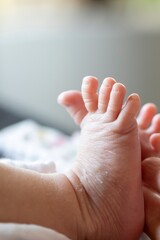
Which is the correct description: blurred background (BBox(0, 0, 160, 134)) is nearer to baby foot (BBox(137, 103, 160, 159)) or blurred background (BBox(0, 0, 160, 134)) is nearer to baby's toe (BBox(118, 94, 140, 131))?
baby foot (BBox(137, 103, 160, 159))

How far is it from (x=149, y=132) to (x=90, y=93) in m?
0.17

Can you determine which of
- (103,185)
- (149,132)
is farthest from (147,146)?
(103,185)

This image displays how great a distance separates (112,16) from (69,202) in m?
2.14

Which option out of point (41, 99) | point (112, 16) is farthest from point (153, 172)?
point (112, 16)

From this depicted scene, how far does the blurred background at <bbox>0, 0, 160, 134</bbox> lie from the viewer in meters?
2.11

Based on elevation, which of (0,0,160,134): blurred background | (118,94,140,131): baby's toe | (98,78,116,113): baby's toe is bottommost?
(0,0,160,134): blurred background

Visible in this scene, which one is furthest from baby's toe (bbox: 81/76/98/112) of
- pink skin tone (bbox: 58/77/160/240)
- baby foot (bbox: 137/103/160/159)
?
baby foot (bbox: 137/103/160/159)

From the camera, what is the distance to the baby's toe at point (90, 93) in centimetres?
66

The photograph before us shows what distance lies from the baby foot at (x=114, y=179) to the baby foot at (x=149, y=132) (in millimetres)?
102

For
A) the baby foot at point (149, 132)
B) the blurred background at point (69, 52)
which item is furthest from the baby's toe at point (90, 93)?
the blurred background at point (69, 52)

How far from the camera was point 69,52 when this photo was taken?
232 cm

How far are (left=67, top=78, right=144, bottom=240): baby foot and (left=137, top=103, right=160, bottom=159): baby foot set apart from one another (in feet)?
0.34

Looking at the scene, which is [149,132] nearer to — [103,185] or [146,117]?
[146,117]

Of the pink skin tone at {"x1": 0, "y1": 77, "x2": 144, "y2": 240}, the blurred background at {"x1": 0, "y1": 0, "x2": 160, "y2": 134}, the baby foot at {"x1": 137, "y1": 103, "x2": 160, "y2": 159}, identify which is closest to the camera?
the pink skin tone at {"x1": 0, "y1": 77, "x2": 144, "y2": 240}
